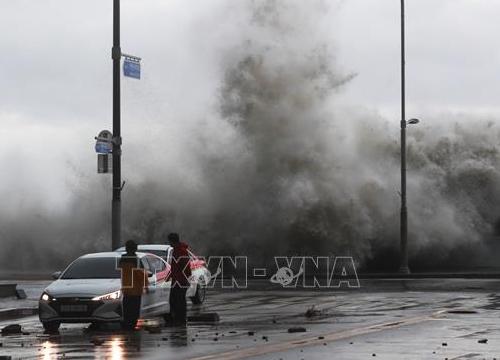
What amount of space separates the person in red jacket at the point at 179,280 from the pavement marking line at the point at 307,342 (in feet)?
11.1

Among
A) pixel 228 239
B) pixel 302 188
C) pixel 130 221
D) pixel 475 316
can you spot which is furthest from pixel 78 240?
pixel 475 316

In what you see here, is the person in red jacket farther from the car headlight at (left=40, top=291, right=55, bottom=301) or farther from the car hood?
the car headlight at (left=40, top=291, right=55, bottom=301)

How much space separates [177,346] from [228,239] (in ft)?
101

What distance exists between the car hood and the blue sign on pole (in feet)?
23.9

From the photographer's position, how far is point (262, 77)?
44.1 m

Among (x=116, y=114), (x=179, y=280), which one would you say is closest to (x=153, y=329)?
(x=179, y=280)

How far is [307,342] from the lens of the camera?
14.1m

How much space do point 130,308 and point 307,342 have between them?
4.12 m

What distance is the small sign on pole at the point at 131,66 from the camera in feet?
79.8

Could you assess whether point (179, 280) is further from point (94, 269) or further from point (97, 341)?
point (97, 341)

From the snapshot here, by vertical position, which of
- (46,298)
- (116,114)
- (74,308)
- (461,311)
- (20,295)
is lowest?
(20,295)

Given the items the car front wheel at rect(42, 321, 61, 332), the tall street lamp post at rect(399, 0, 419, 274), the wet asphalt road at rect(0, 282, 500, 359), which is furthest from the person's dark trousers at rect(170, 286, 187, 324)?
the tall street lamp post at rect(399, 0, 419, 274)

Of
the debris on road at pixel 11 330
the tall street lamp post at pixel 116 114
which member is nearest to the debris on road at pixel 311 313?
the debris on road at pixel 11 330

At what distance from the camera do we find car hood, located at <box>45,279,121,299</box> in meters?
17.6
